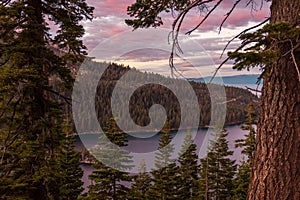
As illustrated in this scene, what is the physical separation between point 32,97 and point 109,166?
306 inches

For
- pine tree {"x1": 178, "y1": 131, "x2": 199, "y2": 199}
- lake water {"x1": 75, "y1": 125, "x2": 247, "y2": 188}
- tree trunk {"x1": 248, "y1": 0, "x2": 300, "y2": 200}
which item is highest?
tree trunk {"x1": 248, "y1": 0, "x2": 300, "y2": 200}

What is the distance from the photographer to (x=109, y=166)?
14.9 metres

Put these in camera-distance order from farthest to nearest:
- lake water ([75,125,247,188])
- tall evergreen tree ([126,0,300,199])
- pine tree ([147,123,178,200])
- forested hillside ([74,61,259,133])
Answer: forested hillside ([74,61,259,133]), lake water ([75,125,247,188]), pine tree ([147,123,178,200]), tall evergreen tree ([126,0,300,199])

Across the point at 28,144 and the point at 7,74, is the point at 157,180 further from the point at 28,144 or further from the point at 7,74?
the point at 7,74

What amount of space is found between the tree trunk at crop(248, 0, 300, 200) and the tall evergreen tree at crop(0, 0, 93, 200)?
5236mm

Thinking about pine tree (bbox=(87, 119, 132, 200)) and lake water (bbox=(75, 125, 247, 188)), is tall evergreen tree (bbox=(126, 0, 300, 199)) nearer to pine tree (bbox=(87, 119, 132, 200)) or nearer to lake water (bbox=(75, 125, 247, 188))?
pine tree (bbox=(87, 119, 132, 200))

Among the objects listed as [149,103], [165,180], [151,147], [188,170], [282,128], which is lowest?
[151,147]

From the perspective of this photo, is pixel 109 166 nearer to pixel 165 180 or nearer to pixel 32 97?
pixel 32 97

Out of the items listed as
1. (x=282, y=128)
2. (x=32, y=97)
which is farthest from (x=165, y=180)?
(x=282, y=128)

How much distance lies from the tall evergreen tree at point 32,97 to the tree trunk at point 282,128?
5.24 metres

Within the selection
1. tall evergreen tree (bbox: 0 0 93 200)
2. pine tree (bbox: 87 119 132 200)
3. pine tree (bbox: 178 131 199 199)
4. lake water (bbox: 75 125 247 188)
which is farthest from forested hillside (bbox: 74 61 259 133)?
tall evergreen tree (bbox: 0 0 93 200)

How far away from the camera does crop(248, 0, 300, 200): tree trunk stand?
11.3 feet

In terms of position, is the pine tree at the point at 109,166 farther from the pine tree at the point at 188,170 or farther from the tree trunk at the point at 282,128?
the pine tree at the point at 188,170

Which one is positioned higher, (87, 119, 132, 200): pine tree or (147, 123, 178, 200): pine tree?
(87, 119, 132, 200): pine tree
